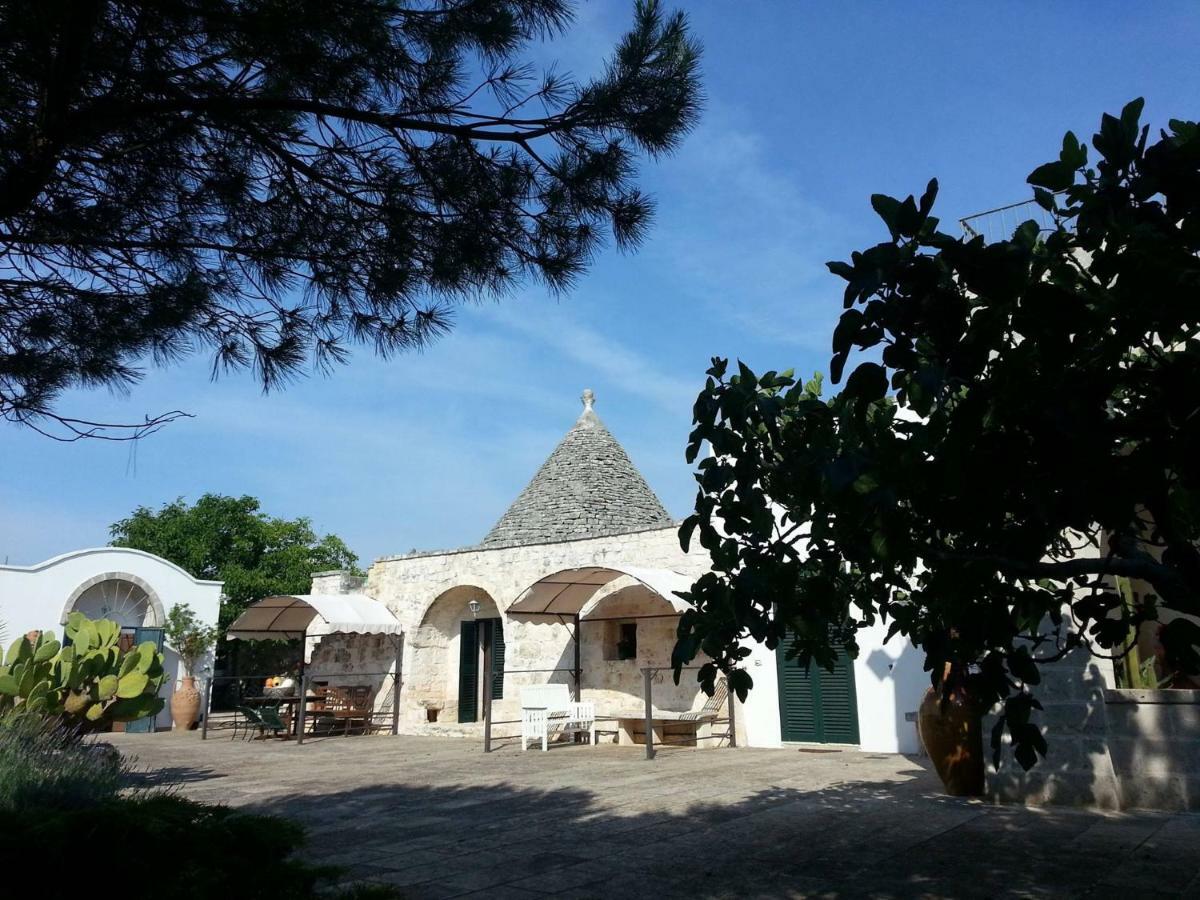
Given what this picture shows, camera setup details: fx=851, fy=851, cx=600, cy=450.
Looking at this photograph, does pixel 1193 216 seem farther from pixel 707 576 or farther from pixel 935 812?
pixel 935 812

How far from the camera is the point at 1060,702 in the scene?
643 centimetres

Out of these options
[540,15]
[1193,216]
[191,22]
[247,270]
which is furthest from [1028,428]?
[247,270]

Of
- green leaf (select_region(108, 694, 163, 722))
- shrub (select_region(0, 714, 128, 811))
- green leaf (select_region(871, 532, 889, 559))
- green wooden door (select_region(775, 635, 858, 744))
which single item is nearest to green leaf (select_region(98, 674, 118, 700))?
green leaf (select_region(108, 694, 163, 722))

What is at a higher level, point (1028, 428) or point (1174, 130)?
point (1174, 130)

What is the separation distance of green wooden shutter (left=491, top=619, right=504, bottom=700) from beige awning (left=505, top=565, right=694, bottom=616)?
2.75 meters

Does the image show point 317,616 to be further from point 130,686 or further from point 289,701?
point 130,686

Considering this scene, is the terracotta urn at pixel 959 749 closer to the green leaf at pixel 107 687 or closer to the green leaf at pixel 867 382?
the green leaf at pixel 867 382

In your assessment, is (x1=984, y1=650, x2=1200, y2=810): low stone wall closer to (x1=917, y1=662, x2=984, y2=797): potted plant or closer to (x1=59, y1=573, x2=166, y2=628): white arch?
(x1=917, y1=662, x2=984, y2=797): potted plant

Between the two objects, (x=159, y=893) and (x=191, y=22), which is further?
(x=191, y=22)

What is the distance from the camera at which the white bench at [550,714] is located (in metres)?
12.1

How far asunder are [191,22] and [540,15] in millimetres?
1563

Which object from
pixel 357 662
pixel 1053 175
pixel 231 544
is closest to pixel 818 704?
pixel 357 662

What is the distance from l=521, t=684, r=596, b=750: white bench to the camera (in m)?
12.1

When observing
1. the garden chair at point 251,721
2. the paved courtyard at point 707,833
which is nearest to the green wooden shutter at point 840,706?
the paved courtyard at point 707,833
